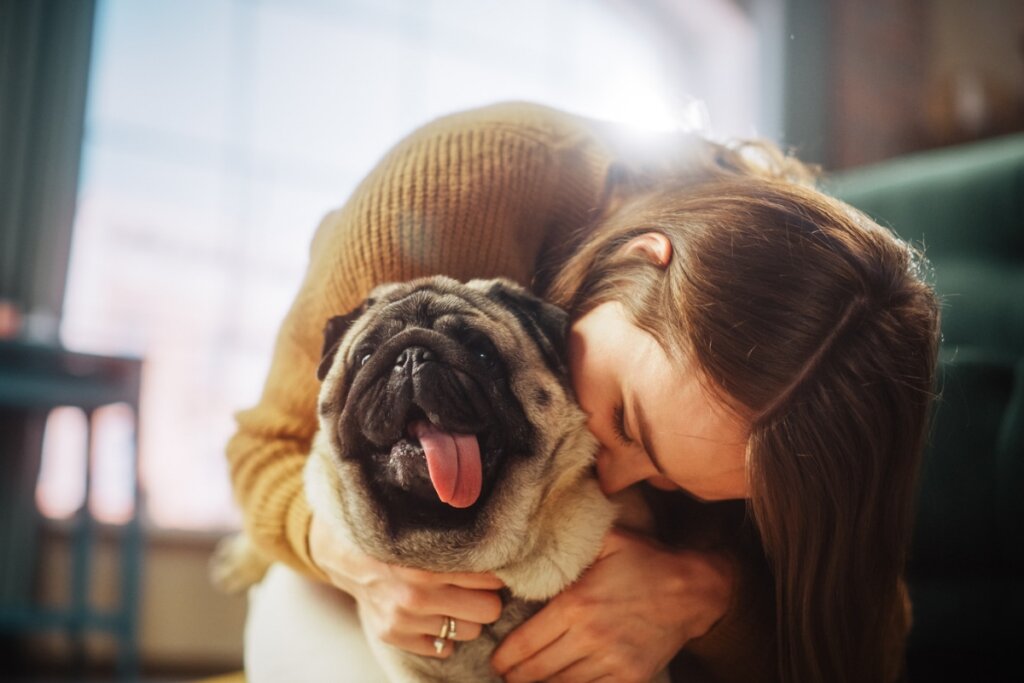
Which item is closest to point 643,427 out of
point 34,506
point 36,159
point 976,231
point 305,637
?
point 305,637

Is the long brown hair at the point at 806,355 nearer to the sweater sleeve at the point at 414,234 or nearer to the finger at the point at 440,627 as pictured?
the sweater sleeve at the point at 414,234

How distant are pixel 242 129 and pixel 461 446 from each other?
0.64 metres

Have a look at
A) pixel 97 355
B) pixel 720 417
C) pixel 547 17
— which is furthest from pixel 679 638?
pixel 97 355

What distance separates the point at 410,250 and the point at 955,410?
0.47 m

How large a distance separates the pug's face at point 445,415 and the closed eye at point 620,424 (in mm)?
21

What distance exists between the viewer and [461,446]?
19.6 inches

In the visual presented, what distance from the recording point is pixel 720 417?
53cm

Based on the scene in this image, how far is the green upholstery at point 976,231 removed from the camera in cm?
73

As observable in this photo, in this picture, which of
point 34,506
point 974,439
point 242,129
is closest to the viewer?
point 974,439

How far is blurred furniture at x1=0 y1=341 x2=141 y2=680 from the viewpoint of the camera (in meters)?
1.40

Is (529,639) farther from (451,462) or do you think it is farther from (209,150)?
(209,150)

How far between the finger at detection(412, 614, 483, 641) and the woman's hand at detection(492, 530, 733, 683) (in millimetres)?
27

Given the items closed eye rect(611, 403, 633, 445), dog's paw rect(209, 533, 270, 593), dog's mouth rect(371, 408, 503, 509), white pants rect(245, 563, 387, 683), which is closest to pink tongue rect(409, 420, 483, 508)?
dog's mouth rect(371, 408, 503, 509)

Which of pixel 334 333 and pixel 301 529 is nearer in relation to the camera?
pixel 334 333
